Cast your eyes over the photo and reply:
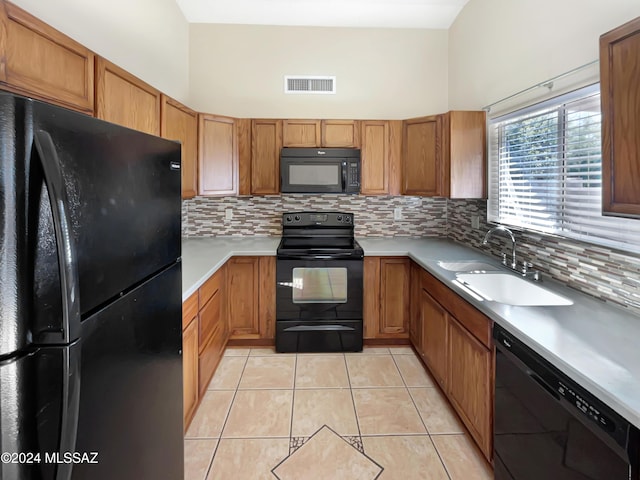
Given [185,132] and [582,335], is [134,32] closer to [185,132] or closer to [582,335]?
[185,132]

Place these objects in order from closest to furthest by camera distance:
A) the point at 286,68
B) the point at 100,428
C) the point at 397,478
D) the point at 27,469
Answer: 1. the point at 27,469
2. the point at 100,428
3. the point at 397,478
4. the point at 286,68

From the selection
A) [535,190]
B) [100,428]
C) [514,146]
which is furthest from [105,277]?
[514,146]

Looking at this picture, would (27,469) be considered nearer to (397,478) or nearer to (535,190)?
(397,478)

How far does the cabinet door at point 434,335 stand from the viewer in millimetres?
2203

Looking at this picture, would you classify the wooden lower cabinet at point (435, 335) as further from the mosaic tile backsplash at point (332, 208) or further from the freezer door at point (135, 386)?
the freezer door at point (135, 386)

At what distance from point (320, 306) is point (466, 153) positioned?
67.8 inches

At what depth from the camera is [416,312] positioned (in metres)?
2.86

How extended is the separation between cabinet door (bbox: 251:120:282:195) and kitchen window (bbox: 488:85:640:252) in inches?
70.4

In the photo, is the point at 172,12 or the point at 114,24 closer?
the point at 114,24

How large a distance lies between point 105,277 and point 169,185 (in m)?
0.50

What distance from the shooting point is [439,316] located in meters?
2.29

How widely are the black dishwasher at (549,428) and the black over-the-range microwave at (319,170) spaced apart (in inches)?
74.9

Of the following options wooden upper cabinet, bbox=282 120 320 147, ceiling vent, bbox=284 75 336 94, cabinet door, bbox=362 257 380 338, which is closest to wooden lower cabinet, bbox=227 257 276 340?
cabinet door, bbox=362 257 380 338

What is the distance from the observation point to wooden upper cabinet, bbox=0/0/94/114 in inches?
41.1
